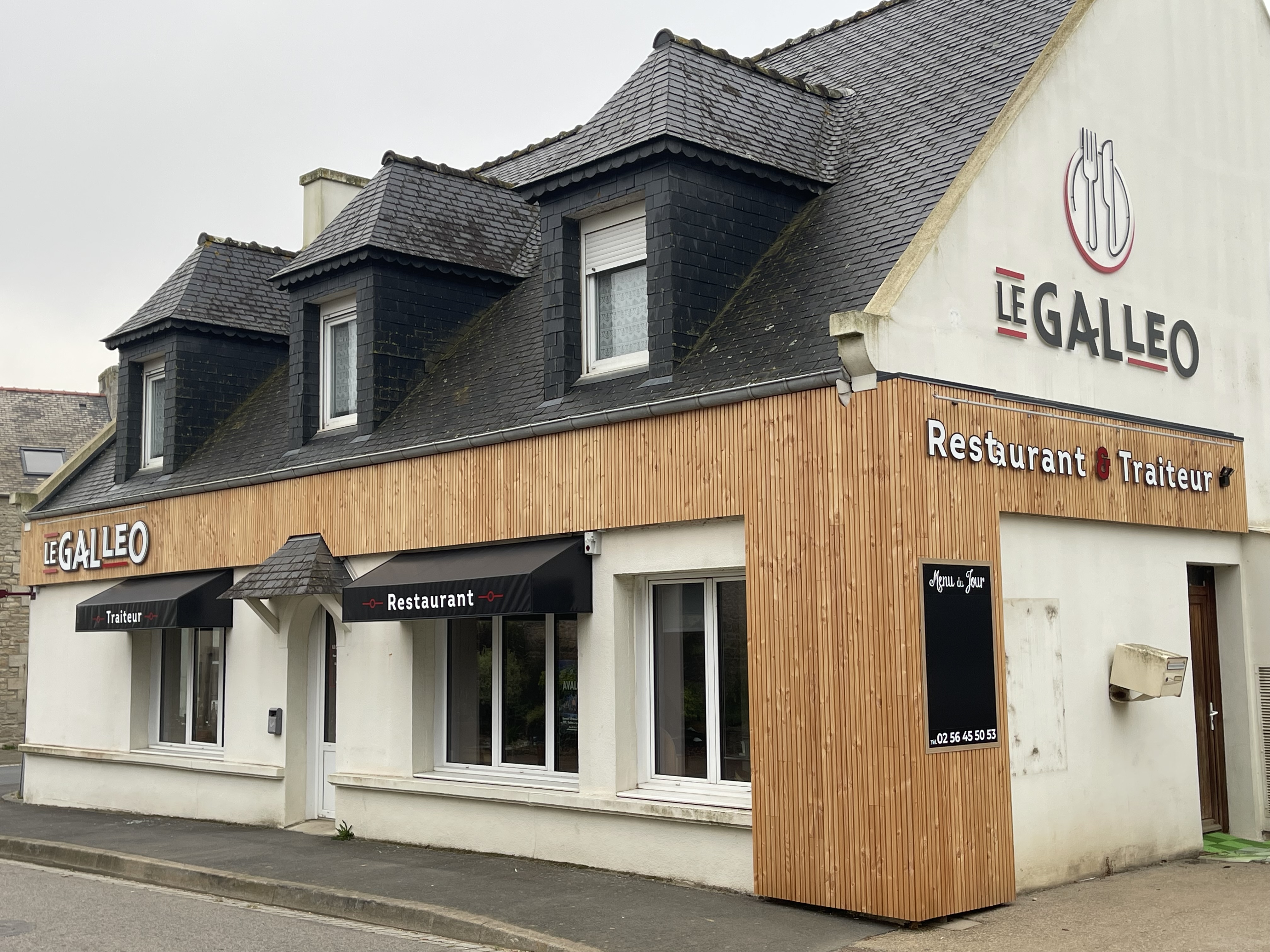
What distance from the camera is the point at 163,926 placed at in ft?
30.3

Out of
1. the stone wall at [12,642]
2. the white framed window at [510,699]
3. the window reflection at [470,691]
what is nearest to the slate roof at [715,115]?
the white framed window at [510,699]

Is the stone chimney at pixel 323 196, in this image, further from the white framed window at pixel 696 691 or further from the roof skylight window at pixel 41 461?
the roof skylight window at pixel 41 461

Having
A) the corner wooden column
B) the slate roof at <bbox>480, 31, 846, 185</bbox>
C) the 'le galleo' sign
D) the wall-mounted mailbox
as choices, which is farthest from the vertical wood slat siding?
the 'le galleo' sign

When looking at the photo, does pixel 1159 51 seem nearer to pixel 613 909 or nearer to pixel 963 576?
pixel 963 576

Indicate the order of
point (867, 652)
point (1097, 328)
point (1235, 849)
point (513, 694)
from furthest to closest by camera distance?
1. point (513, 694)
2. point (1235, 849)
3. point (1097, 328)
4. point (867, 652)

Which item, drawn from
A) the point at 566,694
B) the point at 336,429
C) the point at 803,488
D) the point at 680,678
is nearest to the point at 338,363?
the point at 336,429

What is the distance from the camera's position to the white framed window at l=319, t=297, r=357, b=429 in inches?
576

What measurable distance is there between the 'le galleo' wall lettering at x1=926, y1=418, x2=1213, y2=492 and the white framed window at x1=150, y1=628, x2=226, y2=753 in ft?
31.5

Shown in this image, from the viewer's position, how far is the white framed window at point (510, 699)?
11453mm

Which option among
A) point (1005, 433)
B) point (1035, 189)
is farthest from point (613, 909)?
point (1035, 189)

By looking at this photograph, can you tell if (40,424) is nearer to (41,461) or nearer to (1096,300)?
(41,461)

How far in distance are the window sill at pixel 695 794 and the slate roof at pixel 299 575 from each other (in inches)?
154

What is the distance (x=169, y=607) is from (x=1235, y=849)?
1081 cm

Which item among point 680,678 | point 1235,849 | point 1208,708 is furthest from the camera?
point 1208,708
